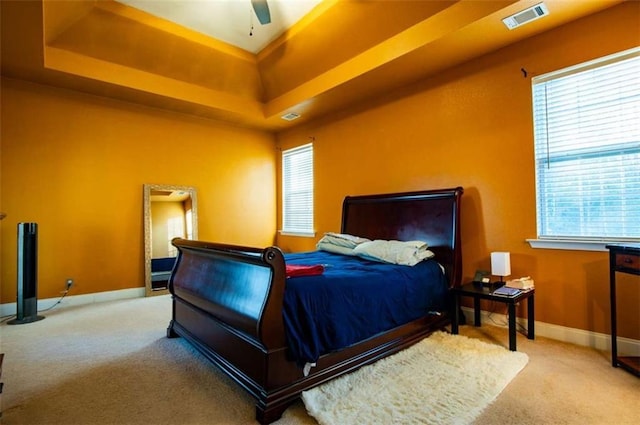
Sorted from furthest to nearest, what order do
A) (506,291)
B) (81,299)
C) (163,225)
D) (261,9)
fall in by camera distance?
1. (163,225)
2. (81,299)
3. (261,9)
4. (506,291)

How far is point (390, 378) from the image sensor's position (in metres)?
2.14

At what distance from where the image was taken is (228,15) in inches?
148

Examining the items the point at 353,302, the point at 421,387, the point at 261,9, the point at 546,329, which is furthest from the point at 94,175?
the point at 546,329

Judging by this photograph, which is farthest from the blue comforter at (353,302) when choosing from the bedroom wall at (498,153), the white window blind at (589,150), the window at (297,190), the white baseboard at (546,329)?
the window at (297,190)

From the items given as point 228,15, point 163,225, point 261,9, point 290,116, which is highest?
point 228,15

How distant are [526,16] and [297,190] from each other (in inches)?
151

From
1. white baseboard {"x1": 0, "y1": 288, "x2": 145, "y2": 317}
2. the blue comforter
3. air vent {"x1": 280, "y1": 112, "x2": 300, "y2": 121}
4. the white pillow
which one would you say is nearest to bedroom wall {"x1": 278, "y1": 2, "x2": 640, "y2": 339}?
the white pillow

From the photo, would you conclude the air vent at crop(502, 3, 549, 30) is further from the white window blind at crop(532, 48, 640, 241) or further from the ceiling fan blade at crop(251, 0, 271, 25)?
the ceiling fan blade at crop(251, 0, 271, 25)

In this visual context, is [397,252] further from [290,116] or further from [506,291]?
[290,116]

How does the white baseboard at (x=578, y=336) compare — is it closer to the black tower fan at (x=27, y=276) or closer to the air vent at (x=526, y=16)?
the air vent at (x=526, y=16)

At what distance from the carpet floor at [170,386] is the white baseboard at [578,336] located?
0.09m

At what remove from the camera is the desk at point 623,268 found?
2.12 meters

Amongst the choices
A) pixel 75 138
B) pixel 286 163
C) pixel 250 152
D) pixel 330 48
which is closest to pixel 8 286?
pixel 75 138

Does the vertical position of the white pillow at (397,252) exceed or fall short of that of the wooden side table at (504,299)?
it exceeds it
